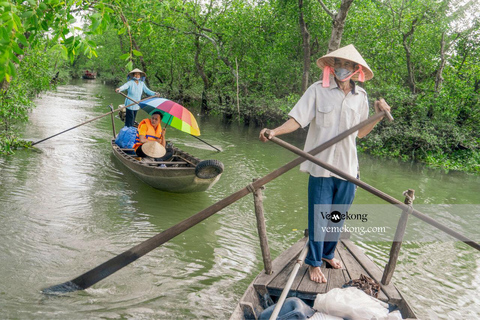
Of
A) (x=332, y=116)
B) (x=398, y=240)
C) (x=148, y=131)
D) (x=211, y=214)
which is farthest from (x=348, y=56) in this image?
(x=148, y=131)

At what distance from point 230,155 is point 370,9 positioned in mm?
7002

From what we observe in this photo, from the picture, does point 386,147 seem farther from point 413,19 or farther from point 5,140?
point 5,140

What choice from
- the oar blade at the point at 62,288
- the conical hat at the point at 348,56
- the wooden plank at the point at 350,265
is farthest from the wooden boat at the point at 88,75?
the conical hat at the point at 348,56

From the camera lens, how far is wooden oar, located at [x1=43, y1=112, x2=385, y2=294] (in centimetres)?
322

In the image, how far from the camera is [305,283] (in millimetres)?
3357

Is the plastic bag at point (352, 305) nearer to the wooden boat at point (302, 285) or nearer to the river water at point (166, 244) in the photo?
the wooden boat at point (302, 285)

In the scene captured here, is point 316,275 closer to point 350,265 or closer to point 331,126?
point 350,265

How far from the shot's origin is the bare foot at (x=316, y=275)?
338 centimetres

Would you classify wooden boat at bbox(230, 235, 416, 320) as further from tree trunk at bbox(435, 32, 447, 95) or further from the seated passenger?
tree trunk at bbox(435, 32, 447, 95)

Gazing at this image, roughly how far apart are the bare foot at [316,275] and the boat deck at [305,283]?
1.2 inches

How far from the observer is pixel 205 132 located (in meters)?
15.6

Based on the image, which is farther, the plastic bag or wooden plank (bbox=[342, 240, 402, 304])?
wooden plank (bbox=[342, 240, 402, 304])

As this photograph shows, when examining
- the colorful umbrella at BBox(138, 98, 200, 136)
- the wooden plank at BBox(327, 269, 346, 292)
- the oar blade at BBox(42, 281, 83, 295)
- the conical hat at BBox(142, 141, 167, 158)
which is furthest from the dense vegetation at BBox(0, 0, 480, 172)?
the wooden plank at BBox(327, 269, 346, 292)

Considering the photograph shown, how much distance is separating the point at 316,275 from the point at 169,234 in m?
1.27
